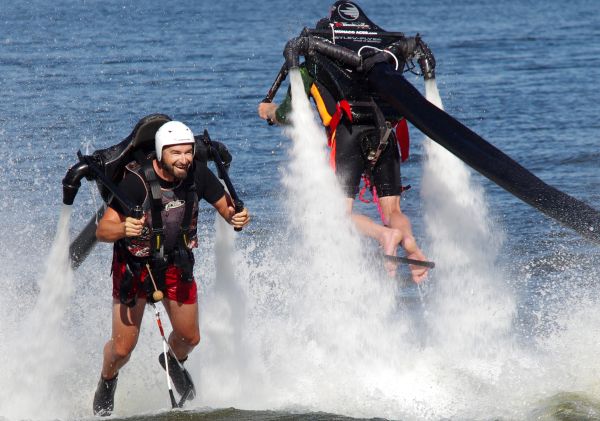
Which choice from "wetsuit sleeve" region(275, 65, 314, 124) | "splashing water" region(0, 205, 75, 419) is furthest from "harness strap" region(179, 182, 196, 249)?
"wetsuit sleeve" region(275, 65, 314, 124)

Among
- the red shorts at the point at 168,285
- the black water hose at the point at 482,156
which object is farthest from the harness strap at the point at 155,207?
the black water hose at the point at 482,156

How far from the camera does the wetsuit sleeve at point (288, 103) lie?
337 inches

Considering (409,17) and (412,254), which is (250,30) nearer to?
(409,17)

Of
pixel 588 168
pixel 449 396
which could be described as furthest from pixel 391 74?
pixel 588 168

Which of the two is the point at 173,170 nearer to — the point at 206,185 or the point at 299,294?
the point at 206,185


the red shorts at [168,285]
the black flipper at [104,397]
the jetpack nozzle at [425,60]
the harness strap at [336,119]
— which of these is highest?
the jetpack nozzle at [425,60]

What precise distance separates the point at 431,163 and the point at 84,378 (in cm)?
339

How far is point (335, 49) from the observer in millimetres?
8500

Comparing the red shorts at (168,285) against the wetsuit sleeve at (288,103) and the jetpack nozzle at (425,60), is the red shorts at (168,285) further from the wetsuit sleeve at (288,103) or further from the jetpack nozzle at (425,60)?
the jetpack nozzle at (425,60)

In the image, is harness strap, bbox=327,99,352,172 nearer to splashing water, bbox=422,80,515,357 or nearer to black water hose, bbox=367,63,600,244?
black water hose, bbox=367,63,600,244

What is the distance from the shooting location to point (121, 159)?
→ 23.2 ft

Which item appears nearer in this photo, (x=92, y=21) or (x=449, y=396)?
(x=449, y=396)

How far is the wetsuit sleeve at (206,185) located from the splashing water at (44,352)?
110 centimetres

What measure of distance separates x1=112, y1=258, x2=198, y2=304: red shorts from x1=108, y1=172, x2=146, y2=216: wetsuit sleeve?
0.45 meters
